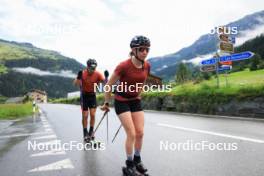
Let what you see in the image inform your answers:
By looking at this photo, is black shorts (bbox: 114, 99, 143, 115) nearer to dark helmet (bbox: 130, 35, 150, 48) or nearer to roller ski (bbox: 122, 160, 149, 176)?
roller ski (bbox: 122, 160, 149, 176)

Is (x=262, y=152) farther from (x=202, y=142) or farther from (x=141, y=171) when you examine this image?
(x=141, y=171)

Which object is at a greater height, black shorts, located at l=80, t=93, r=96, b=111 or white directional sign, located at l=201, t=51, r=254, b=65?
white directional sign, located at l=201, t=51, r=254, b=65

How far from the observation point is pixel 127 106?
577cm

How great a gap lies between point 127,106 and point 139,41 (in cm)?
102

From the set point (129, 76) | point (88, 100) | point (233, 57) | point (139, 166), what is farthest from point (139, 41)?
point (233, 57)

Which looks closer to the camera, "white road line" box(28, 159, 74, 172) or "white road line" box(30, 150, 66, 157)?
"white road line" box(28, 159, 74, 172)

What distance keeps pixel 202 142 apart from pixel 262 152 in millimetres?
1831

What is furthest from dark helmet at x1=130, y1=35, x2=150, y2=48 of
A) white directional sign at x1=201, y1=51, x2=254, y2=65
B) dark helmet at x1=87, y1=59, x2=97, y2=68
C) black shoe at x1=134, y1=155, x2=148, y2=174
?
white directional sign at x1=201, y1=51, x2=254, y2=65

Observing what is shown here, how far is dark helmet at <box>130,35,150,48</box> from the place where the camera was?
545 cm

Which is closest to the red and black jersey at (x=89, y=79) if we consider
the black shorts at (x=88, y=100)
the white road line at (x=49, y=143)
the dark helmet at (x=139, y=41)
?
the black shorts at (x=88, y=100)

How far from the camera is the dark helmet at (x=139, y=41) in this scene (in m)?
5.45

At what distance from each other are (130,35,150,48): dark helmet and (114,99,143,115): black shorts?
0.91m

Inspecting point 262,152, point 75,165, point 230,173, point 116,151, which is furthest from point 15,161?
point 262,152

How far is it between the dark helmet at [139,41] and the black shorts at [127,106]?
0.91 metres
